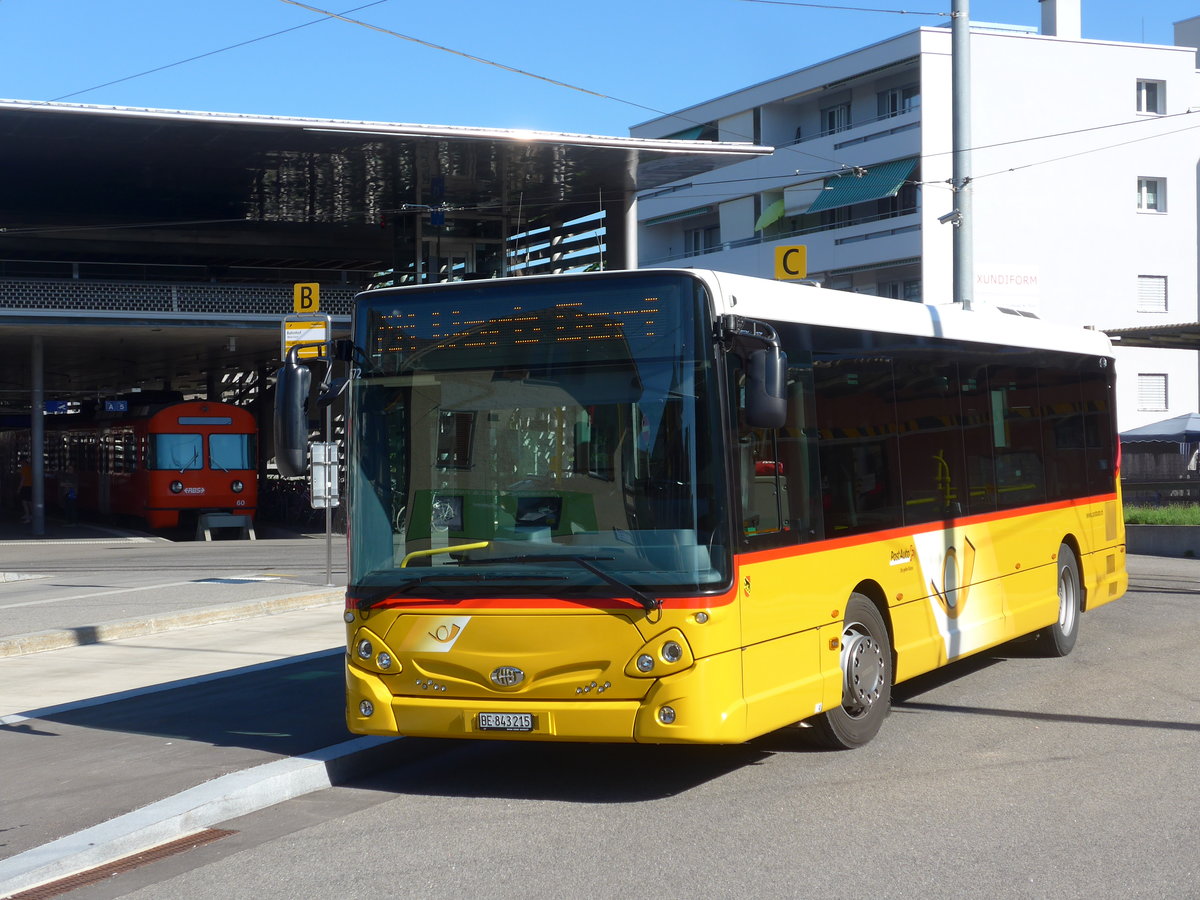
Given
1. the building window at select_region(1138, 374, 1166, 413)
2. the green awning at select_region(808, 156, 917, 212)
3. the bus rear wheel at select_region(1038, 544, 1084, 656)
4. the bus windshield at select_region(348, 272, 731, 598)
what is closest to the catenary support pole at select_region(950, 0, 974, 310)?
the bus rear wheel at select_region(1038, 544, 1084, 656)

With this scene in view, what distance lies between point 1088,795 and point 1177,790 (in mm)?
461

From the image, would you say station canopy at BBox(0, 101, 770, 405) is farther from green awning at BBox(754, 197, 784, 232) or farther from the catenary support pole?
green awning at BBox(754, 197, 784, 232)

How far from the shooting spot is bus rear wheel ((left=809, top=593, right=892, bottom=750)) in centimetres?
800

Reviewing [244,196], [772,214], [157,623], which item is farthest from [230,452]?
[772,214]

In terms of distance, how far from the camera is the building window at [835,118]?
51469 mm

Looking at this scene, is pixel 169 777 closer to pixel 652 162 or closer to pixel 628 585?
pixel 628 585

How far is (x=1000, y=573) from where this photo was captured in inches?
410

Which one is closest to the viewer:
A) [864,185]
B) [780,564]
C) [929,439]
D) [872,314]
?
[780,564]

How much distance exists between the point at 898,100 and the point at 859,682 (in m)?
44.0

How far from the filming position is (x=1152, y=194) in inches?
2013

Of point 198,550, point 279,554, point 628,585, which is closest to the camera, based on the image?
point 628,585

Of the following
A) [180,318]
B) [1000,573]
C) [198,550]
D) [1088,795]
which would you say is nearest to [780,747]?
[1088,795]

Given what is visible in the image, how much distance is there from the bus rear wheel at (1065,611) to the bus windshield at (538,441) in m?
5.82

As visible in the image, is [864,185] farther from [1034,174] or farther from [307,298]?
[307,298]
